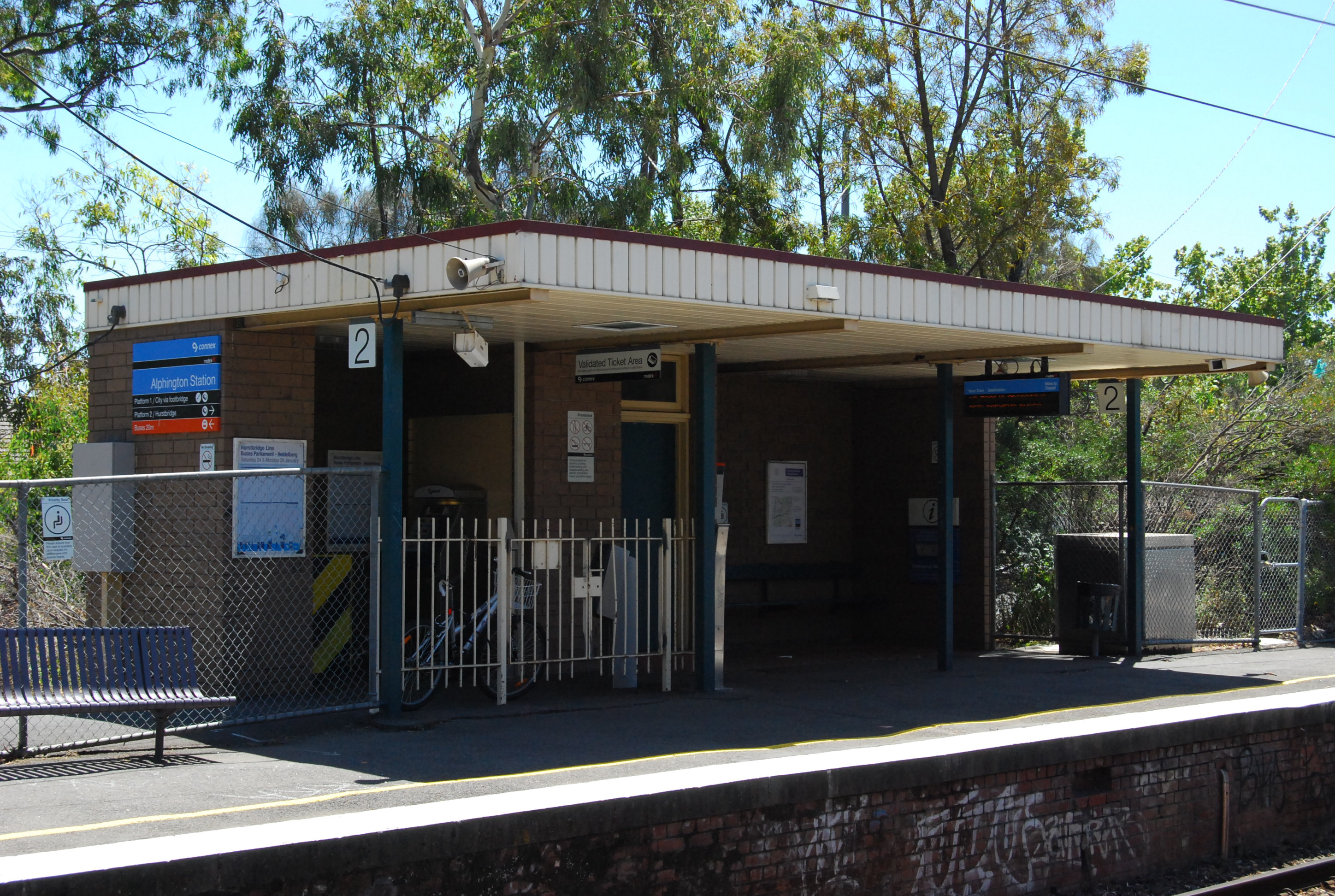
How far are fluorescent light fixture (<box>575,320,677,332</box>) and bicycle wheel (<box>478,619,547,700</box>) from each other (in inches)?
88.1

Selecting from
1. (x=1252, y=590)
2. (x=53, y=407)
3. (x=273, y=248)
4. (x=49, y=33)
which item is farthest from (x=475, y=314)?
(x=273, y=248)

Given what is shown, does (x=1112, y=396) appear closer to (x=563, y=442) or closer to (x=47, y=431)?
(x=563, y=442)

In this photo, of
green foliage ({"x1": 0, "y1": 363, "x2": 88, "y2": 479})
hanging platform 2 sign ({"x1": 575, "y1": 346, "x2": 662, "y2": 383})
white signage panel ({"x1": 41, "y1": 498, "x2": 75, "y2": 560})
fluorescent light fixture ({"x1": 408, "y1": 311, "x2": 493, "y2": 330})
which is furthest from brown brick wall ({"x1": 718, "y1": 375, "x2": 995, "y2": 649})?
green foliage ({"x1": 0, "y1": 363, "x2": 88, "y2": 479})

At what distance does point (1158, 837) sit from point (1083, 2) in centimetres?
2165

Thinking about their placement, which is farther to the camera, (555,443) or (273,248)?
(273,248)

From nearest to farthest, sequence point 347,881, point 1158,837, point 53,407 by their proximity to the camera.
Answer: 1. point 347,881
2. point 1158,837
3. point 53,407

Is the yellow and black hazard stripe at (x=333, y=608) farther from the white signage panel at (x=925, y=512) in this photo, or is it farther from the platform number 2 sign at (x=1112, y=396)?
the platform number 2 sign at (x=1112, y=396)

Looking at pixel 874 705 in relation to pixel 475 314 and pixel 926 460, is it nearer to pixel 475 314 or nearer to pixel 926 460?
pixel 475 314

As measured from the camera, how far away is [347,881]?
5254mm

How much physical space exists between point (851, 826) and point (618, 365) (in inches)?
206

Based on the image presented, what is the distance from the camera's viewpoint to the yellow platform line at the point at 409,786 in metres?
6.16

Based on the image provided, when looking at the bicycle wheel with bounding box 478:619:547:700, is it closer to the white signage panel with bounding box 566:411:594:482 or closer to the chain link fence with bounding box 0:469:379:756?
the chain link fence with bounding box 0:469:379:756

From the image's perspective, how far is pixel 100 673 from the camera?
806 centimetres

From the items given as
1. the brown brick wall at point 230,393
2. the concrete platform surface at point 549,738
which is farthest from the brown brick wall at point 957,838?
the brown brick wall at point 230,393
